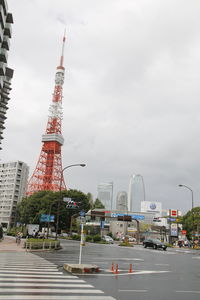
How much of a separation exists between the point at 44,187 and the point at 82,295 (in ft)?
316

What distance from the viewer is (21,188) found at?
140m

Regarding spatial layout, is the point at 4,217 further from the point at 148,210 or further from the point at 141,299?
the point at 141,299

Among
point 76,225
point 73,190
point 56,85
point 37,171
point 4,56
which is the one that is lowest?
point 76,225

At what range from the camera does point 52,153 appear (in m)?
111

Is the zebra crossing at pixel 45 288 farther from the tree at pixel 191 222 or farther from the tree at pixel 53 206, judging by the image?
the tree at pixel 191 222

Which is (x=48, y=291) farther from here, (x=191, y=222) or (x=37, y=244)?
(x=191, y=222)

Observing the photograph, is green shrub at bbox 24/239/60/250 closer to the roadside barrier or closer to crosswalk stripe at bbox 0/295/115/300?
the roadside barrier

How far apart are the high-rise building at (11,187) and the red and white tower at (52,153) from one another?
110 feet

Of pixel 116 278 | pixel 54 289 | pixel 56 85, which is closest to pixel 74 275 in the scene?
pixel 116 278

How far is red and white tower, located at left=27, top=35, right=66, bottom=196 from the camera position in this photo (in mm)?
103250

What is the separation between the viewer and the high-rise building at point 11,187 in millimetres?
132375

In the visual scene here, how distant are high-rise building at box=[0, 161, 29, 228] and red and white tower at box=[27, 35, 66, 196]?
110ft

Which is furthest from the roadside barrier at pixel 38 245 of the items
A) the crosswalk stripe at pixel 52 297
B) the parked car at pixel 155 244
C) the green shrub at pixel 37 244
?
the crosswalk stripe at pixel 52 297

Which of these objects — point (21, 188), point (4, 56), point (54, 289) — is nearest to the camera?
point (54, 289)
